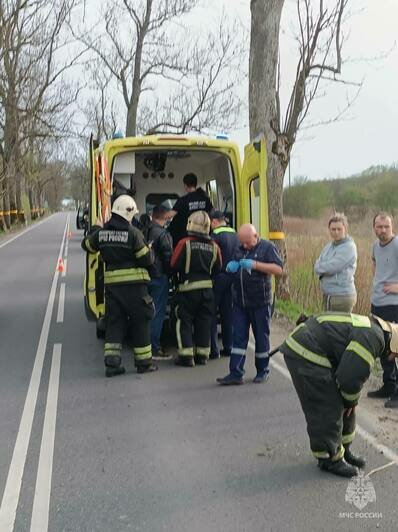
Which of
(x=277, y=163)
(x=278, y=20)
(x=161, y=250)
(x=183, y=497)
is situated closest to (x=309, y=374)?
(x=183, y=497)

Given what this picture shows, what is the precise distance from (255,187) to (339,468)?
4.27 m

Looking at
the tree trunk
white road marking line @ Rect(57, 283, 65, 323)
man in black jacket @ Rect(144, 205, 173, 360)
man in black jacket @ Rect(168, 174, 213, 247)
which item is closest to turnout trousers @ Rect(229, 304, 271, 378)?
man in black jacket @ Rect(144, 205, 173, 360)

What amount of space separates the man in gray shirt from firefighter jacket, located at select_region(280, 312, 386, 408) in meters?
1.88

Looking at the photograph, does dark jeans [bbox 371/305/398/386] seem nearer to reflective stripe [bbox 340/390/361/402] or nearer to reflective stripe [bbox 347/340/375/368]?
reflective stripe [bbox 340/390/361/402]

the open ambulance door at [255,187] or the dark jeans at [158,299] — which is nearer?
the open ambulance door at [255,187]

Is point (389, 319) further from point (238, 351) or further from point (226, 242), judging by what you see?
point (226, 242)

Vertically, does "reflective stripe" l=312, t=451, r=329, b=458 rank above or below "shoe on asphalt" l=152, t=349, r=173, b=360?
above

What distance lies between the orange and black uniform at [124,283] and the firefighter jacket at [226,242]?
0.98 m

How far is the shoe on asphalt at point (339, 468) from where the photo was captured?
4270 mm

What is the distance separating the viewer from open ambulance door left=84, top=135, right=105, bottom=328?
7.67m

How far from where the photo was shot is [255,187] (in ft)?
25.9

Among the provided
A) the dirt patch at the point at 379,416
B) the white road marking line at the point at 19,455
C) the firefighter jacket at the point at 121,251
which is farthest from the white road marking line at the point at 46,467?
the dirt patch at the point at 379,416

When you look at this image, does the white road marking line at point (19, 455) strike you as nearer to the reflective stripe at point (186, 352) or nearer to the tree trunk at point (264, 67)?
the reflective stripe at point (186, 352)

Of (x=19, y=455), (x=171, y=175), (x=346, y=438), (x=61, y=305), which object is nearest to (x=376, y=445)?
(x=346, y=438)
